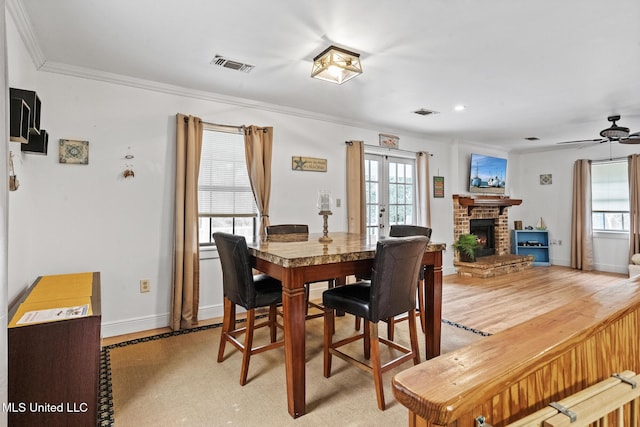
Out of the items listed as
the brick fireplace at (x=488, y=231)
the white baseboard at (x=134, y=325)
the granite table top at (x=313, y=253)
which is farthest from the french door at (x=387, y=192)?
the white baseboard at (x=134, y=325)

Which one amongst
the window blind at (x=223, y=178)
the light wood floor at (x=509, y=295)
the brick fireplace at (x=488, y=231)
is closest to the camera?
the light wood floor at (x=509, y=295)

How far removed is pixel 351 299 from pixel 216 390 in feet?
3.37

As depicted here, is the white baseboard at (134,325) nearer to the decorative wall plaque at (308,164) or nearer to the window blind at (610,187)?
the decorative wall plaque at (308,164)

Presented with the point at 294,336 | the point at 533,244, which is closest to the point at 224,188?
the point at 294,336

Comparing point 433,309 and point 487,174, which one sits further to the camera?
point 487,174

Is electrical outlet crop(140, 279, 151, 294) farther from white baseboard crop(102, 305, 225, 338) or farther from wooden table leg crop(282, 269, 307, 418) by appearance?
wooden table leg crop(282, 269, 307, 418)

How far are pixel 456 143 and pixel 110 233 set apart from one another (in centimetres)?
538

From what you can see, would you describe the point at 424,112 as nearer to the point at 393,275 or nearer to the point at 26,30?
the point at 393,275

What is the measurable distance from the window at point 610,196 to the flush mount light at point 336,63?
20.2ft

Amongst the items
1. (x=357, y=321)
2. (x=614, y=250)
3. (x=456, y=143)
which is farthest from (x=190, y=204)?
(x=614, y=250)

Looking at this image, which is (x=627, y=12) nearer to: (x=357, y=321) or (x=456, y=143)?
(x=357, y=321)

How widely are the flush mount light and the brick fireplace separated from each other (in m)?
4.04

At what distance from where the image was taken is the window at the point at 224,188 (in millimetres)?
3596

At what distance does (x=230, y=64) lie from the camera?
285 centimetres
